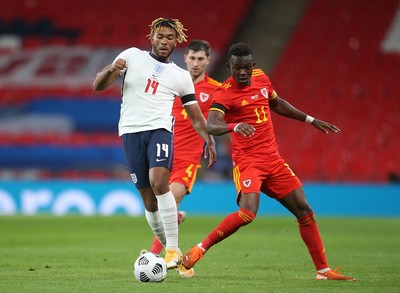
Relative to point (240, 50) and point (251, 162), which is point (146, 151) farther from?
point (240, 50)

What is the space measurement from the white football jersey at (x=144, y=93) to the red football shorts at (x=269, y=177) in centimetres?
84

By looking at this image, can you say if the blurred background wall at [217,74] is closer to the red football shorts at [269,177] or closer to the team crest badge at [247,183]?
the red football shorts at [269,177]

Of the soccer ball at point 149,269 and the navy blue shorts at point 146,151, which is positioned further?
the navy blue shorts at point 146,151

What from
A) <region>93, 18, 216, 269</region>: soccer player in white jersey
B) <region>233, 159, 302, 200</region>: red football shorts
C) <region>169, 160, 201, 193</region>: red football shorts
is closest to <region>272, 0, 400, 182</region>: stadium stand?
<region>169, 160, 201, 193</region>: red football shorts

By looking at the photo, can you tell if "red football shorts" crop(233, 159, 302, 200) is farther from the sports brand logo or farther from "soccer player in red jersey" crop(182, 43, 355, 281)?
the sports brand logo

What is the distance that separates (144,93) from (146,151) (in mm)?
556

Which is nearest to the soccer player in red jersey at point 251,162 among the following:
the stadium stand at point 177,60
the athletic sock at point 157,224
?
the athletic sock at point 157,224

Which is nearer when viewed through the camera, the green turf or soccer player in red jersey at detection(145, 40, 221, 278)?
the green turf

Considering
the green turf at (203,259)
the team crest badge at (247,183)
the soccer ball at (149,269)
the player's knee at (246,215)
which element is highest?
the team crest badge at (247,183)

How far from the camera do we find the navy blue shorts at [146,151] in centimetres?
809

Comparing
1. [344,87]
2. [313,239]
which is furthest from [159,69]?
[344,87]

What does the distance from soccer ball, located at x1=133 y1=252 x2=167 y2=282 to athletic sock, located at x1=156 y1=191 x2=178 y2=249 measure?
2.27 ft

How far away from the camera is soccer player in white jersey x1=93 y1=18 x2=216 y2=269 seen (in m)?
8.12

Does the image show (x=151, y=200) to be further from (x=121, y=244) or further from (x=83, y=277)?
(x=121, y=244)
